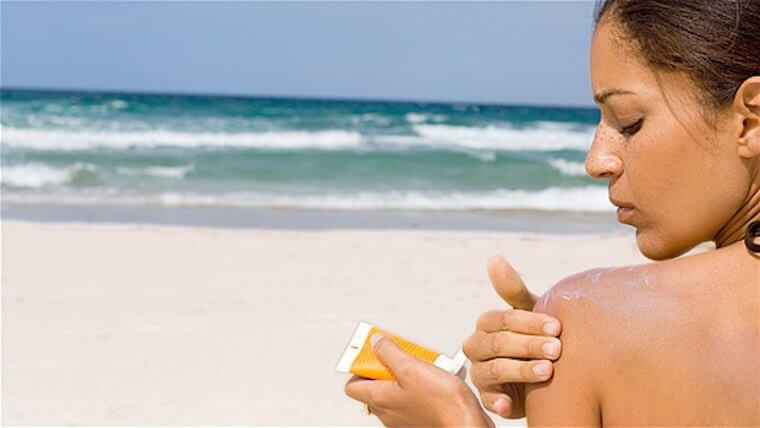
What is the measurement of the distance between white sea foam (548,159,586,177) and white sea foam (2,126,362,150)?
5.00 m

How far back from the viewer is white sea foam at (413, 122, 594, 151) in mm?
24350

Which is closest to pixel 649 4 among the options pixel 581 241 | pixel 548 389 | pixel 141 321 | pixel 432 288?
pixel 548 389

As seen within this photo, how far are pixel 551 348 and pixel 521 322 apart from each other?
0.08 metres

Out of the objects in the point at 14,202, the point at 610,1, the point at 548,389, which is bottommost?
the point at 14,202

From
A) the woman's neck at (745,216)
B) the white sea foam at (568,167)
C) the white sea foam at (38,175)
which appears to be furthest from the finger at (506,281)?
the white sea foam at (568,167)

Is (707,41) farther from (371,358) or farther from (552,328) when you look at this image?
(371,358)

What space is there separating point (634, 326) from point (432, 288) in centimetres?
595

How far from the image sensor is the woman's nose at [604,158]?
1437 millimetres

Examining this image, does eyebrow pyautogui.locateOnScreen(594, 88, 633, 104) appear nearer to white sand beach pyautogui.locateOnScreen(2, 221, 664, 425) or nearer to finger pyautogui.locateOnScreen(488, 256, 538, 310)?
finger pyautogui.locateOnScreen(488, 256, 538, 310)

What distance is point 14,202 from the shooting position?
12453 millimetres

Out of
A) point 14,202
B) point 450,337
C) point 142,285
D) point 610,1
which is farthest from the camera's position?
point 14,202

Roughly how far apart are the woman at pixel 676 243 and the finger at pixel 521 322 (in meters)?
0.02

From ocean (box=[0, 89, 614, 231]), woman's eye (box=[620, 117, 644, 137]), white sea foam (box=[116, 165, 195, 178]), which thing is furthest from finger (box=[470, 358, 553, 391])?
white sea foam (box=[116, 165, 195, 178])

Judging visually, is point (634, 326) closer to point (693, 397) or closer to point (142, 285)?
point (693, 397)
